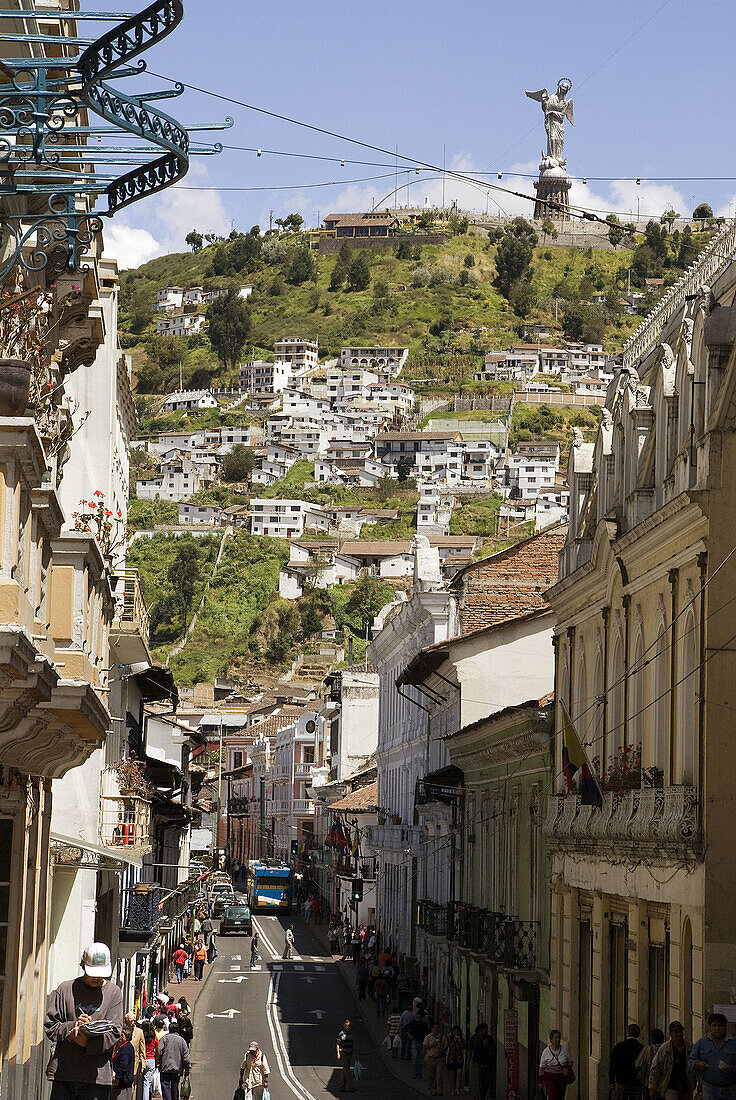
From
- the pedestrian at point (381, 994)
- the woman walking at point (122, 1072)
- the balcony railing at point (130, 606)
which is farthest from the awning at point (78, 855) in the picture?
the pedestrian at point (381, 994)

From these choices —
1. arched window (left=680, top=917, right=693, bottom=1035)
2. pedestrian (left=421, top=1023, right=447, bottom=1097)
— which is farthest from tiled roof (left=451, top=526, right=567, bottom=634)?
arched window (left=680, top=917, right=693, bottom=1035)

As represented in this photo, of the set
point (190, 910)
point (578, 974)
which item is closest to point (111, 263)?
point (578, 974)

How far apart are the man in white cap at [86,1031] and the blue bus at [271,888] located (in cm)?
8336

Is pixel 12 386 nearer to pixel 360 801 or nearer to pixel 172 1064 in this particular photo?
pixel 172 1064

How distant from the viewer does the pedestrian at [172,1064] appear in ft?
86.8

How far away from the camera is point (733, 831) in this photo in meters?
18.9

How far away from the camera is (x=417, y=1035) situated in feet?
126

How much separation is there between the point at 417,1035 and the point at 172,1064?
12.8 meters

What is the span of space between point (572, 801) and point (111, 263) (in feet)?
42.2

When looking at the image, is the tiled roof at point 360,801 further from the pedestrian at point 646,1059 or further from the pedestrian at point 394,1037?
the pedestrian at point 646,1059

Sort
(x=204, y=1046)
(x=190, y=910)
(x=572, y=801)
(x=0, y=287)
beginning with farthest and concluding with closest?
(x=190, y=910), (x=204, y=1046), (x=572, y=801), (x=0, y=287)

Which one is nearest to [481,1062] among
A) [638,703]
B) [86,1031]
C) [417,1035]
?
[417,1035]

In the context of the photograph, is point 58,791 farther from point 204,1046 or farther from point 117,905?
point 204,1046

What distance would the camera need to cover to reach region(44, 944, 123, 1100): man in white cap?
1123 centimetres
